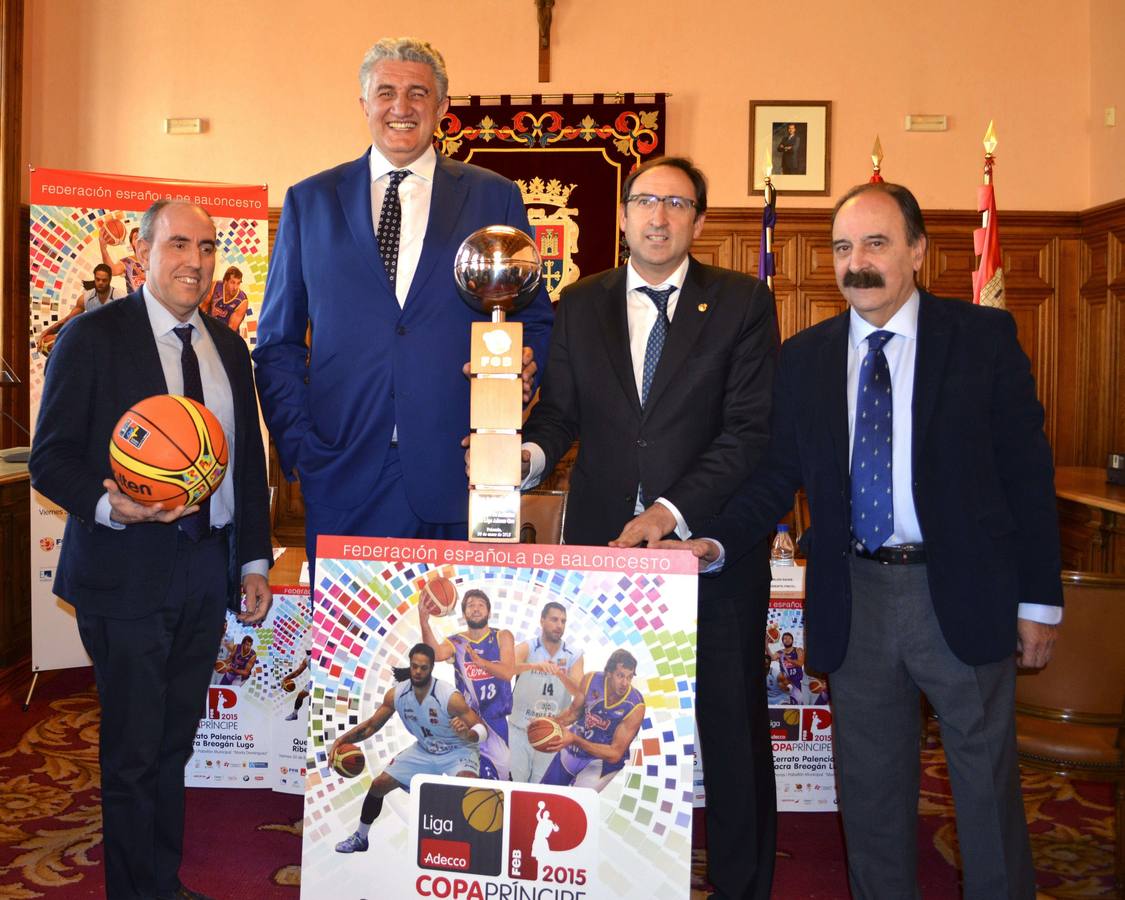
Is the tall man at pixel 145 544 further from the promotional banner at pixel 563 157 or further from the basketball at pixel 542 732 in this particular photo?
the promotional banner at pixel 563 157

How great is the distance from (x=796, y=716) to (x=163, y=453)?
213 cm

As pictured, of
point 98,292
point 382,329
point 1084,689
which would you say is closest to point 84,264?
point 98,292

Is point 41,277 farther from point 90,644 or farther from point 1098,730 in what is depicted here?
point 1098,730

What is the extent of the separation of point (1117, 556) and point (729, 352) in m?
3.17

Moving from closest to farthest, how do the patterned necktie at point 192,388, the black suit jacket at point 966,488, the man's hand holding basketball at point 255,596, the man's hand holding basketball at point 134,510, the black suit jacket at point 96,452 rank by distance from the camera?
the black suit jacket at point 966,488 < the man's hand holding basketball at point 134,510 < the black suit jacket at point 96,452 < the patterned necktie at point 192,388 < the man's hand holding basketball at point 255,596

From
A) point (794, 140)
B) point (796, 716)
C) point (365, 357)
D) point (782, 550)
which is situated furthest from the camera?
point (794, 140)

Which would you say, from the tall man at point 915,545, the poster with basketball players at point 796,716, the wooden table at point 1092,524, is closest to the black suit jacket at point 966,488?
the tall man at point 915,545

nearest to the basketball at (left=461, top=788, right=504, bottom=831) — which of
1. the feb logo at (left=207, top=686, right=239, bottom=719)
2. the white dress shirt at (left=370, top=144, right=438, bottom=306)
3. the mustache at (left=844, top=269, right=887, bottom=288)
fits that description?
the white dress shirt at (left=370, top=144, right=438, bottom=306)

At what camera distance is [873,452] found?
6.71ft

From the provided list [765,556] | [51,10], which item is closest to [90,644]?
[765,556]

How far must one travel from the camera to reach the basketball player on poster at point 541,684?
1845 millimetres

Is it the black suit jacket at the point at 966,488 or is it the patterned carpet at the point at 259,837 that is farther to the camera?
the patterned carpet at the point at 259,837

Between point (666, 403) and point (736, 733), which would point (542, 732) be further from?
point (666, 403)

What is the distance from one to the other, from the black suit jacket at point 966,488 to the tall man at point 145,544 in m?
1.39
